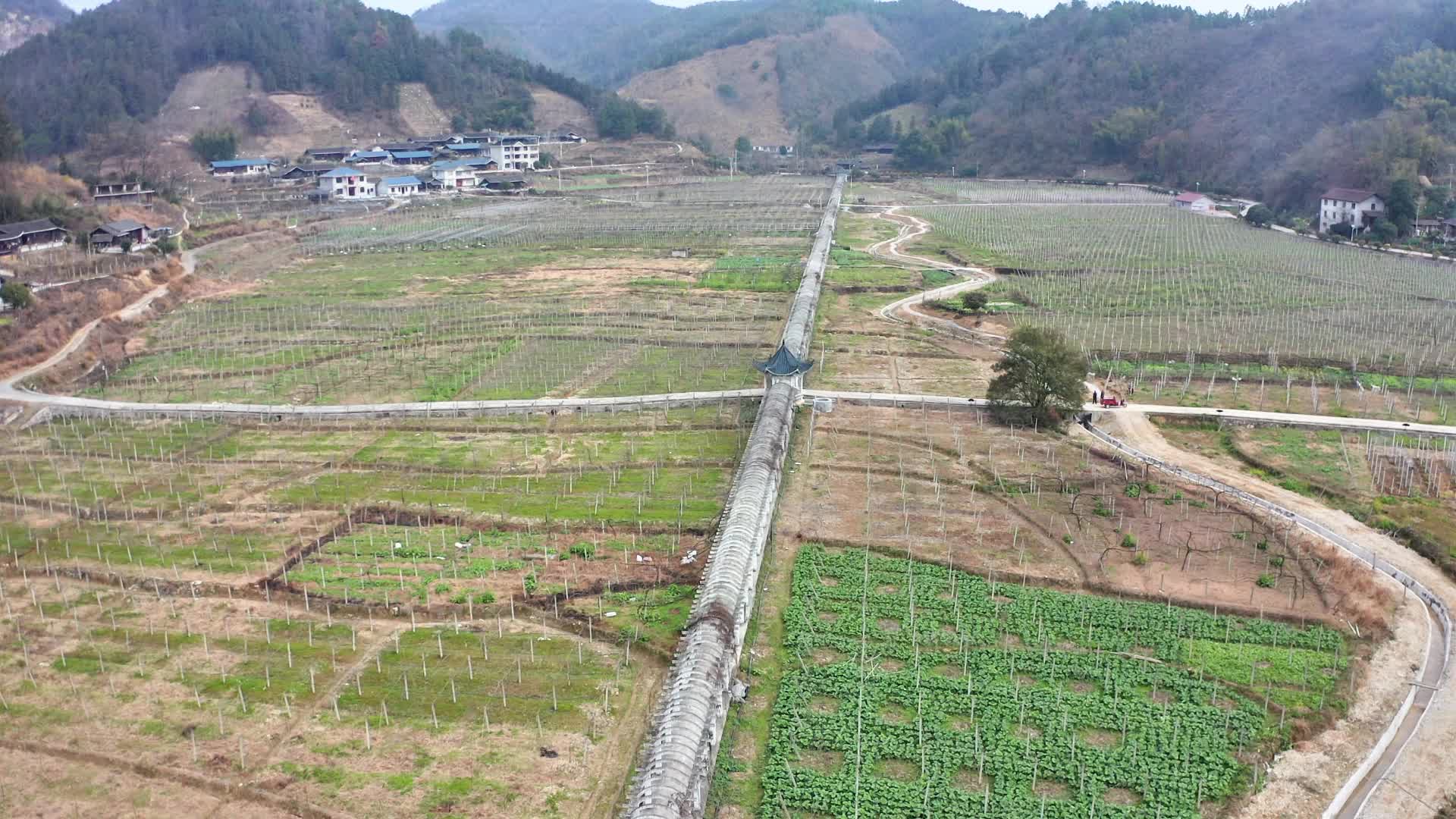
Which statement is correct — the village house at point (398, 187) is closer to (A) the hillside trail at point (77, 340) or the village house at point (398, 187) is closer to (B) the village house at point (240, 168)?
(B) the village house at point (240, 168)

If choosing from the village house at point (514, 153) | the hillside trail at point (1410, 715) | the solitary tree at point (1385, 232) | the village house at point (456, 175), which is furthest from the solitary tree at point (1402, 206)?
the village house at point (514, 153)

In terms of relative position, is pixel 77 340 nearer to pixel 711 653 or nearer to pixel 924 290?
pixel 711 653

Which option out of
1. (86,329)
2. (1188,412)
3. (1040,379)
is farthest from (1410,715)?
(86,329)

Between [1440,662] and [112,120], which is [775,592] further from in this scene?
[112,120]

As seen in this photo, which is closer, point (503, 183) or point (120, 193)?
point (120, 193)

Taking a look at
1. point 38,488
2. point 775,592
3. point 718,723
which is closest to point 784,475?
point 775,592

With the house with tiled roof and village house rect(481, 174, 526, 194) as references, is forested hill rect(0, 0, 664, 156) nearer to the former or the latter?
village house rect(481, 174, 526, 194)
